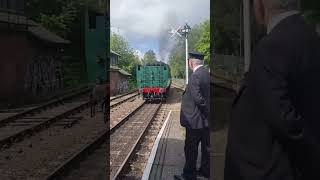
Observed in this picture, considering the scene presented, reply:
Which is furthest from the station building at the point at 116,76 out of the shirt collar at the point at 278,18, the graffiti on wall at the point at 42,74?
the shirt collar at the point at 278,18

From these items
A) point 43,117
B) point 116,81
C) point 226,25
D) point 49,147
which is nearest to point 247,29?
point 226,25

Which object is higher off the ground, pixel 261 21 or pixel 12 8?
pixel 12 8

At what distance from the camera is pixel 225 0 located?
3699 mm

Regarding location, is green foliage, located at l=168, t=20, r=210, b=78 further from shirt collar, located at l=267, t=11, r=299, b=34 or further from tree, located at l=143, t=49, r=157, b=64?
shirt collar, located at l=267, t=11, r=299, b=34

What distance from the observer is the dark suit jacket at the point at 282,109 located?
1.69 m

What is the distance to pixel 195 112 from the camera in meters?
5.41

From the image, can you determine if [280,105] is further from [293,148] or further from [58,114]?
[58,114]

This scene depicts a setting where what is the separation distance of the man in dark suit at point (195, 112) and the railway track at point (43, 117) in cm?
119

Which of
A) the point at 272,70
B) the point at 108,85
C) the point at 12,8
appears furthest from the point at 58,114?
the point at 272,70

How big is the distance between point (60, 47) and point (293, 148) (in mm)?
2730

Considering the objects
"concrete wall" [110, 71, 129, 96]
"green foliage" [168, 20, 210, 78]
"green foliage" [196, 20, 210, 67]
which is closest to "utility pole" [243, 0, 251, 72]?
"green foliage" [168, 20, 210, 78]

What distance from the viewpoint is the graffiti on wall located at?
4152 mm

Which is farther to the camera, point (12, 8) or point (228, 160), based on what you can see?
point (12, 8)

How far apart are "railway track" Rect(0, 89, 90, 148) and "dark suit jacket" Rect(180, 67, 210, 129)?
1290 mm
